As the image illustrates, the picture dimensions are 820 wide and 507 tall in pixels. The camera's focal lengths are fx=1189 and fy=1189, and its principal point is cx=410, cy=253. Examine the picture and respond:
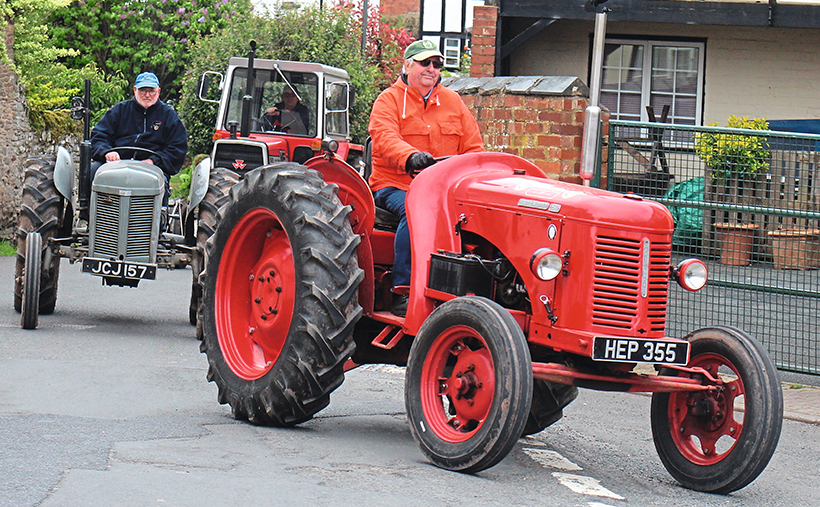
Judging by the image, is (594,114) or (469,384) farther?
(594,114)

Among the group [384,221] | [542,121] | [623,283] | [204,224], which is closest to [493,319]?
[623,283]

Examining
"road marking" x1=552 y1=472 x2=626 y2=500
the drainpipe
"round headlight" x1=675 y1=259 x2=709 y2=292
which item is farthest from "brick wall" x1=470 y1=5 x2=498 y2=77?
"road marking" x1=552 y1=472 x2=626 y2=500

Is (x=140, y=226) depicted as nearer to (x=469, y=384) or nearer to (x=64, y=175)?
(x=64, y=175)

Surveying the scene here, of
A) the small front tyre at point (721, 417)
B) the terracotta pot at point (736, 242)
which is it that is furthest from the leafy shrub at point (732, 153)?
the small front tyre at point (721, 417)

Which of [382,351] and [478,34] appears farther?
[478,34]

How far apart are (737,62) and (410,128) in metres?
13.8

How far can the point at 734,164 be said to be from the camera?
9.40 meters

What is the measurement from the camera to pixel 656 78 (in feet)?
64.4

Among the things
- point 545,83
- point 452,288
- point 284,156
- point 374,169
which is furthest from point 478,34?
point 452,288

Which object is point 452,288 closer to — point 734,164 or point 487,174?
point 487,174

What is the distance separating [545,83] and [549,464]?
491cm

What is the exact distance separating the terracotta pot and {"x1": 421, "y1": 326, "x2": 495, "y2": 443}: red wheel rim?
4335mm

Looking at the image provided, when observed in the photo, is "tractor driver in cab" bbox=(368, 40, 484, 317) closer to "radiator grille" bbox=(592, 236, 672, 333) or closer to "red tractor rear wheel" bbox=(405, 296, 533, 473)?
"red tractor rear wheel" bbox=(405, 296, 533, 473)

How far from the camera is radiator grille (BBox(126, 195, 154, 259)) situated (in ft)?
35.1
